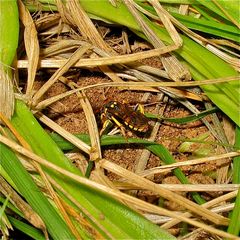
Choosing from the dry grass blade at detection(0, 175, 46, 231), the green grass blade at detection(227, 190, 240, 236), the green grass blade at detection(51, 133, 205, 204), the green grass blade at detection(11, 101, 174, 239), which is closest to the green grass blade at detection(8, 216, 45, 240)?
the dry grass blade at detection(0, 175, 46, 231)

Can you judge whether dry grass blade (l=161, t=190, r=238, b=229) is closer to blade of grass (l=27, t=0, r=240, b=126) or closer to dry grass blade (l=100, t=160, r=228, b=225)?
dry grass blade (l=100, t=160, r=228, b=225)

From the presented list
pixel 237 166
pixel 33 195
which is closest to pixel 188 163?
pixel 237 166

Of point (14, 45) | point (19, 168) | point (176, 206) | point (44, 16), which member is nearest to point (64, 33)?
point (44, 16)

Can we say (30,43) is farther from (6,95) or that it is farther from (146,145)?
(146,145)

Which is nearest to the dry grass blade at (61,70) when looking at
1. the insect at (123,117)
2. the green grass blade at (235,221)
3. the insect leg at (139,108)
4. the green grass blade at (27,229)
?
the insect at (123,117)

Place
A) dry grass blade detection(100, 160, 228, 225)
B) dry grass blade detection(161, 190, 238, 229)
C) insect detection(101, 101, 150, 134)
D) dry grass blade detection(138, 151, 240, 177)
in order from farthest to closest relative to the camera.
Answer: insect detection(101, 101, 150, 134), dry grass blade detection(138, 151, 240, 177), dry grass blade detection(161, 190, 238, 229), dry grass blade detection(100, 160, 228, 225)

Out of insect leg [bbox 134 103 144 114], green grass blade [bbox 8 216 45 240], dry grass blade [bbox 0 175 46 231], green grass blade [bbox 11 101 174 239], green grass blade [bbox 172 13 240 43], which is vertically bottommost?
green grass blade [bbox 8 216 45 240]

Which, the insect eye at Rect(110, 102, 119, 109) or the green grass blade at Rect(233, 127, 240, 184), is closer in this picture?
the green grass blade at Rect(233, 127, 240, 184)
